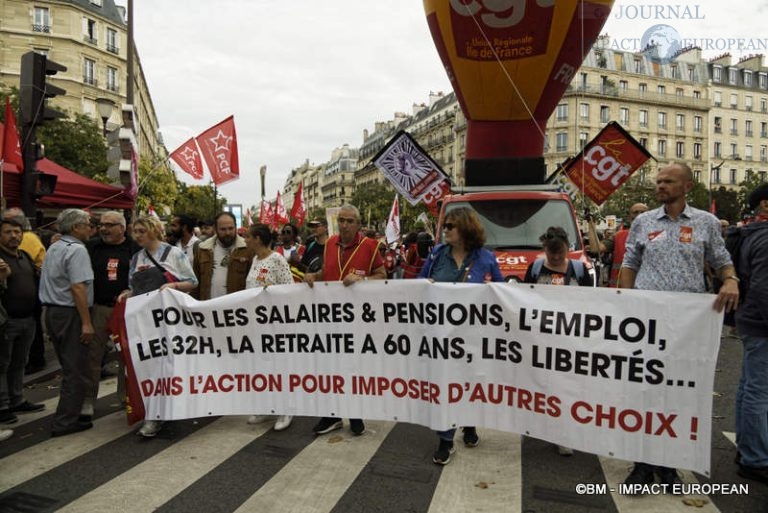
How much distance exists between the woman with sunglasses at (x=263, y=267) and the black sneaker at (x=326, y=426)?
13.6 inches

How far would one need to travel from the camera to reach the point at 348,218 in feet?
16.1

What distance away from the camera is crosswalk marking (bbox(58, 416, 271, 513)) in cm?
359

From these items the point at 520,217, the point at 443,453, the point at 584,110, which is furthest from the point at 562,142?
the point at 443,453

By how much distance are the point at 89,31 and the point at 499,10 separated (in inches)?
2145

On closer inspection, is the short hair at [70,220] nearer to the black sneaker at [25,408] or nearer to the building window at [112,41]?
the black sneaker at [25,408]

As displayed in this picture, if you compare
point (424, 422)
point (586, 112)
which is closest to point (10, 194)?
point (424, 422)

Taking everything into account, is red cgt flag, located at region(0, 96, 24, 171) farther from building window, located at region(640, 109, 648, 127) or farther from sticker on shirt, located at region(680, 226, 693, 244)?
building window, located at region(640, 109, 648, 127)

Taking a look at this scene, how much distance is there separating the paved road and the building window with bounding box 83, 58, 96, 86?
55.1 m

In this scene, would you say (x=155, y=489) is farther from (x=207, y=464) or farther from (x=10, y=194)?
(x=10, y=194)

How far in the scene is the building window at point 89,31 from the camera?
51631 mm

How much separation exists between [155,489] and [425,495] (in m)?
1.78

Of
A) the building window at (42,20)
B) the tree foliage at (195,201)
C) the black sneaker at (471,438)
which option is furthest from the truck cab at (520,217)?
the building window at (42,20)

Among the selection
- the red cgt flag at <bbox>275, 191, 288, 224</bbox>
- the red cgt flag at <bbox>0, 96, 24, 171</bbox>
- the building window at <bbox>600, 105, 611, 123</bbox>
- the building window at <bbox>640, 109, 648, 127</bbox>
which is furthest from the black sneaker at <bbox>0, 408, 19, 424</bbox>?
the building window at <bbox>640, 109, 648, 127</bbox>

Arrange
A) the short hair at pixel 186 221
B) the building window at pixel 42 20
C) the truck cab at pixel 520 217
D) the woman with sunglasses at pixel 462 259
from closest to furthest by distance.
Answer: the woman with sunglasses at pixel 462 259 → the short hair at pixel 186 221 → the truck cab at pixel 520 217 → the building window at pixel 42 20
